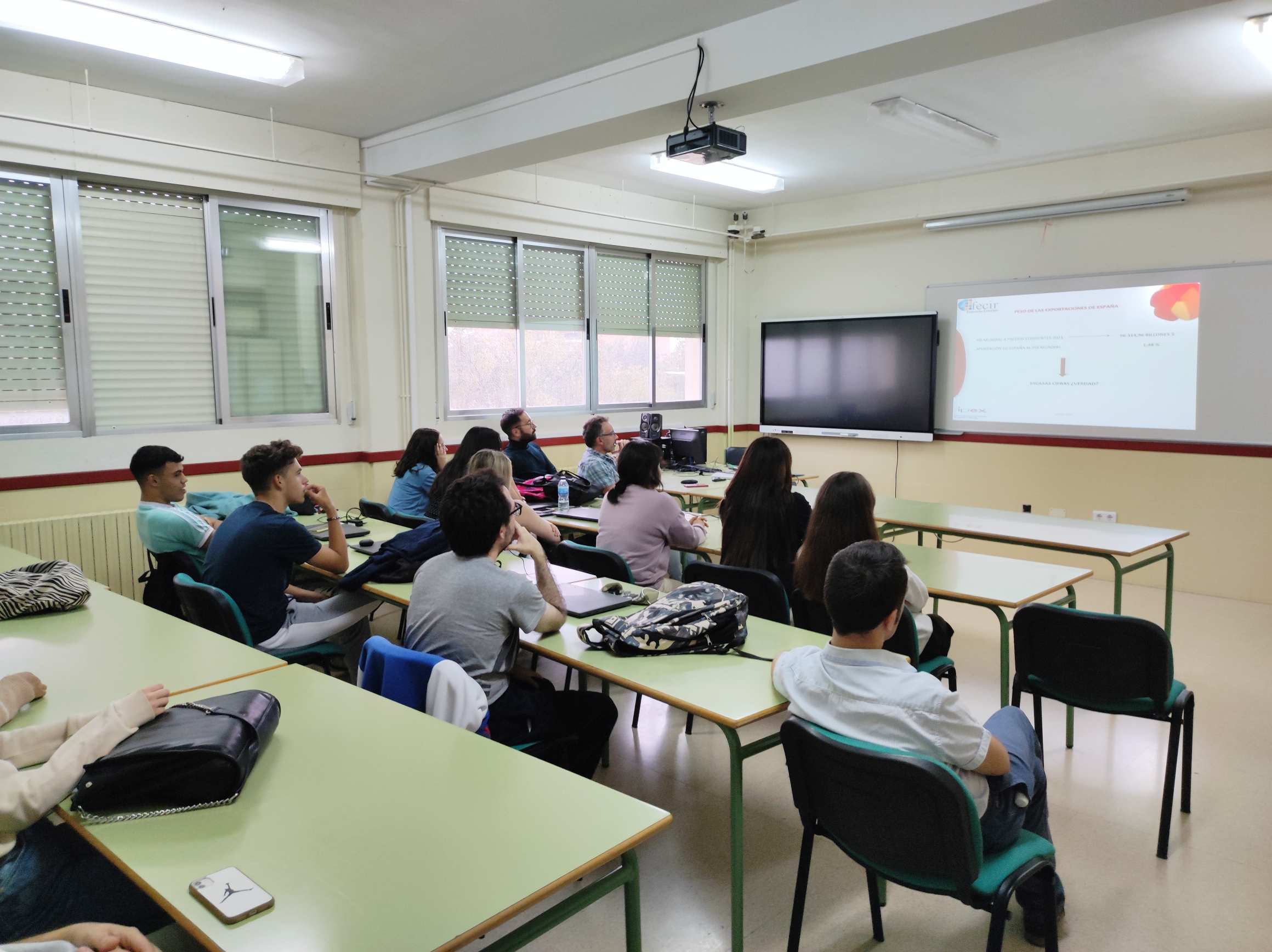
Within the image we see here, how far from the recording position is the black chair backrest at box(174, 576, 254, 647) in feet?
9.05

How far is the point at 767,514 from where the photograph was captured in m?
3.27

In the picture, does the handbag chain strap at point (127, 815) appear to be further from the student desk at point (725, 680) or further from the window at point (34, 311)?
the window at point (34, 311)

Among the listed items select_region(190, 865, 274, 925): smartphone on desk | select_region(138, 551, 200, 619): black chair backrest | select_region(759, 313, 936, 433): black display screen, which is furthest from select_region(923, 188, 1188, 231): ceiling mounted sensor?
select_region(190, 865, 274, 925): smartphone on desk

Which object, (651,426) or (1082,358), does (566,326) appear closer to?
(651,426)

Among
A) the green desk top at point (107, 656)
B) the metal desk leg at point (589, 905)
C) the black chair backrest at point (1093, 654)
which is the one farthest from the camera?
the black chair backrest at point (1093, 654)

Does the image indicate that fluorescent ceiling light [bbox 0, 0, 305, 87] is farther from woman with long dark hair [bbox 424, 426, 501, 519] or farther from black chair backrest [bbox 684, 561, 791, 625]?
black chair backrest [bbox 684, 561, 791, 625]

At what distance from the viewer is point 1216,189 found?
5.56 meters

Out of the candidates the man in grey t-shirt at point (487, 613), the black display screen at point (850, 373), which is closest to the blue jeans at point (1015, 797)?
the man in grey t-shirt at point (487, 613)

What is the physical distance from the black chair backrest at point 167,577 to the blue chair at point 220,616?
0.40m

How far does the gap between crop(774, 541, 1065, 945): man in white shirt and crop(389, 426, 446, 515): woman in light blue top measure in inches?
Result: 127

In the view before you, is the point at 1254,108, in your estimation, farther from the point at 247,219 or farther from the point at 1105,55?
the point at 247,219

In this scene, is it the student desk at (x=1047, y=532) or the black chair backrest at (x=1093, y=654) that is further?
the student desk at (x=1047, y=532)

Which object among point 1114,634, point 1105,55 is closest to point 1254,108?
point 1105,55

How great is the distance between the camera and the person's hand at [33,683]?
6.43ft
